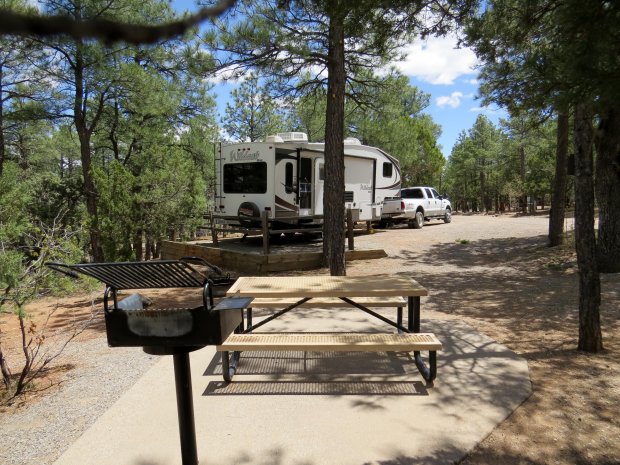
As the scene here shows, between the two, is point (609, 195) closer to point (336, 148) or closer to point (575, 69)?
point (336, 148)

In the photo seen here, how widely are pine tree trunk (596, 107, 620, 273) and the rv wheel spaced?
24.2 feet

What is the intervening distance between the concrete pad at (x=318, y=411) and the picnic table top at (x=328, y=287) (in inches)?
28.2

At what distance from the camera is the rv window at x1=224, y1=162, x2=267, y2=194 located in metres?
11.6

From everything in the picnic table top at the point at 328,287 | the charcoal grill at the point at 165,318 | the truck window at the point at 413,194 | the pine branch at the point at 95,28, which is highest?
the truck window at the point at 413,194

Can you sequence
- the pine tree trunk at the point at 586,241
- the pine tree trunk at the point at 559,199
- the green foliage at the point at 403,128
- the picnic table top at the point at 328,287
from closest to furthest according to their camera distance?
1. the picnic table top at the point at 328,287
2. the pine tree trunk at the point at 586,241
3. the green foliage at the point at 403,128
4. the pine tree trunk at the point at 559,199

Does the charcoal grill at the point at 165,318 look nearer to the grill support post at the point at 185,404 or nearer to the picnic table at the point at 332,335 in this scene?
the grill support post at the point at 185,404

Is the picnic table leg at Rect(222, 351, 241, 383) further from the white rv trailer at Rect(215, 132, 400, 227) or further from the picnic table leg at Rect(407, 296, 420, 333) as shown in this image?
the white rv trailer at Rect(215, 132, 400, 227)

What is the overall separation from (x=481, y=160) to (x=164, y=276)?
47.8 metres

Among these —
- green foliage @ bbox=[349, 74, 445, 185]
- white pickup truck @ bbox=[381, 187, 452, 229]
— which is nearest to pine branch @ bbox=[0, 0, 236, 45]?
green foliage @ bbox=[349, 74, 445, 185]

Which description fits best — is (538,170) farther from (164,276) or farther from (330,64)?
(164,276)

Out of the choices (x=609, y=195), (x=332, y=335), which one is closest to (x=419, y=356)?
(x=332, y=335)

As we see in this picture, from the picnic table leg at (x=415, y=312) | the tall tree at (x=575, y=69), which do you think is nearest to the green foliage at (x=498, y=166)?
the tall tree at (x=575, y=69)

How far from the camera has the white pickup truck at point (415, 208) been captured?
53.9 ft

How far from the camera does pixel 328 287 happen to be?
13.0ft
